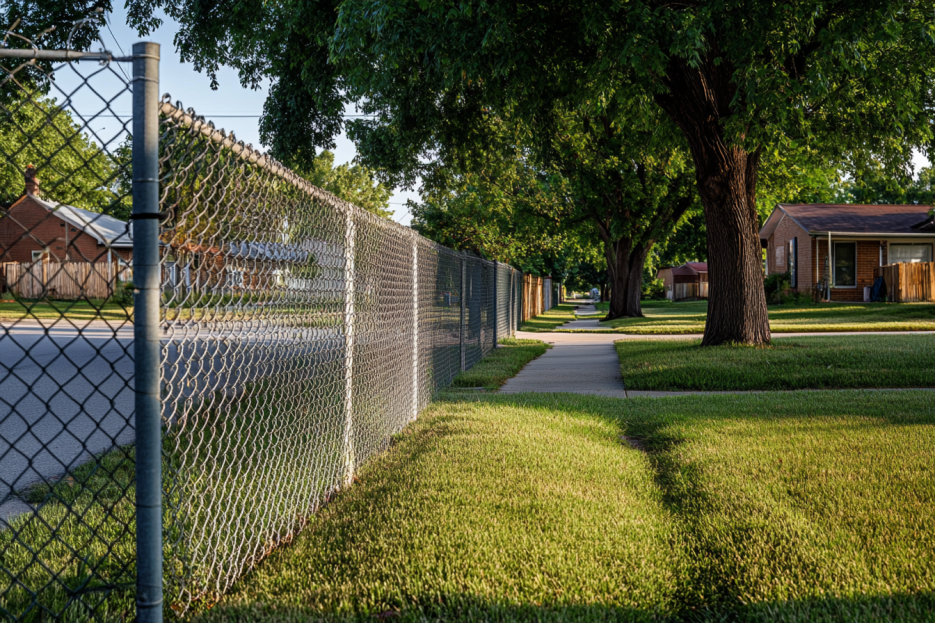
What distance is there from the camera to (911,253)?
1196 inches

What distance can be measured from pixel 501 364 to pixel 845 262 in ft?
81.8

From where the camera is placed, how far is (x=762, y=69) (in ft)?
27.0

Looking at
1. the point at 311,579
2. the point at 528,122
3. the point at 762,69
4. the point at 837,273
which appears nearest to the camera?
the point at 311,579

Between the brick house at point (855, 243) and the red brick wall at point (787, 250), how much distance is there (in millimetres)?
45

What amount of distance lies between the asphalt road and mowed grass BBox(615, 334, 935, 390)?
213 inches

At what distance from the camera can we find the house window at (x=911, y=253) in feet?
99.2

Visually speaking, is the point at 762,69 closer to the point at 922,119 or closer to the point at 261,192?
the point at 922,119

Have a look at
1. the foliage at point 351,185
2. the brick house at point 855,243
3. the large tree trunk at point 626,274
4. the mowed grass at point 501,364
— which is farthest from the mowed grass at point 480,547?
the foliage at point 351,185

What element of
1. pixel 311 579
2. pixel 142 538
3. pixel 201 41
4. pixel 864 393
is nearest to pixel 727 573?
pixel 311 579

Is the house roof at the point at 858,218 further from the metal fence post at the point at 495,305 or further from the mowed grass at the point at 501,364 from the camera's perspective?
the metal fence post at the point at 495,305

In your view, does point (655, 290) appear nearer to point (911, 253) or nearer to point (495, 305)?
point (911, 253)

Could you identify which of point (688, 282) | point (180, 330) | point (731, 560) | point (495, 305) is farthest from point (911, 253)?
point (688, 282)

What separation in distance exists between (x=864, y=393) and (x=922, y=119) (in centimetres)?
700

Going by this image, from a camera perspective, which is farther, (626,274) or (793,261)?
(793,261)
